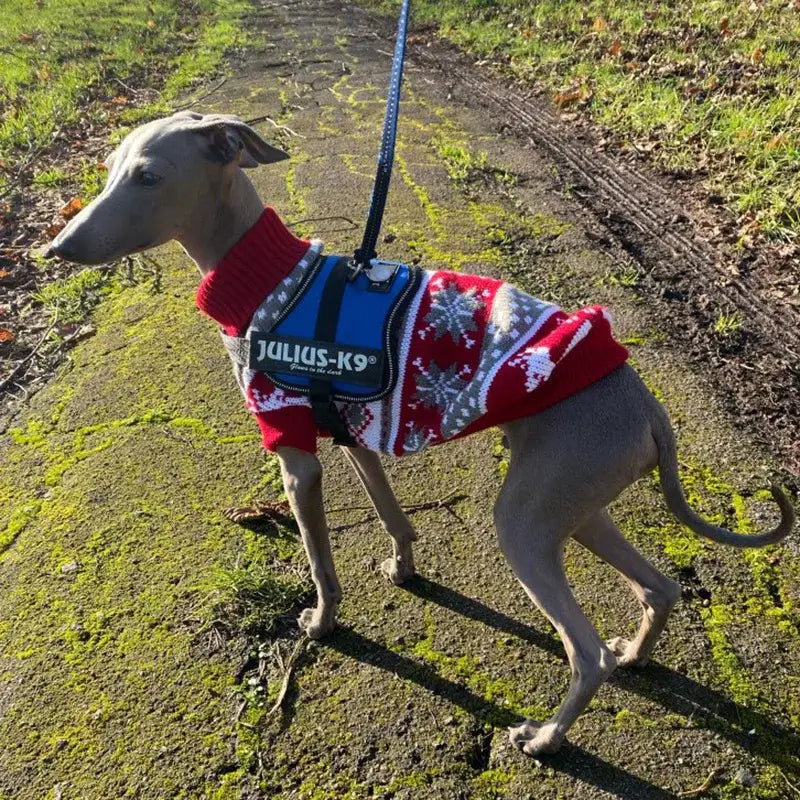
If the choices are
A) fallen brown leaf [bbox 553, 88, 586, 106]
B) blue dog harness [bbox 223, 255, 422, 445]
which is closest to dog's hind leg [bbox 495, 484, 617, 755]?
blue dog harness [bbox 223, 255, 422, 445]

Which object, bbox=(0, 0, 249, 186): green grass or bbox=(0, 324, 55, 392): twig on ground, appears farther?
bbox=(0, 0, 249, 186): green grass

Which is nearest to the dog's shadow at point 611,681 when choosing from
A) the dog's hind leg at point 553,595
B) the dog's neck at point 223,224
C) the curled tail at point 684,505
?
the dog's hind leg at point 553,595

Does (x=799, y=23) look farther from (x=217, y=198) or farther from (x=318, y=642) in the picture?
(x=318, y=642)

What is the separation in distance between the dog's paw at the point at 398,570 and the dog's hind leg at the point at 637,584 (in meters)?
0.71

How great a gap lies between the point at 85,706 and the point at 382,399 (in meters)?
1.52

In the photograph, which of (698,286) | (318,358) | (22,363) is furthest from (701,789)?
(22,363)

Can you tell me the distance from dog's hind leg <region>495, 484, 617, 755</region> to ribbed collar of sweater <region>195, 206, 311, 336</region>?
3.35ft

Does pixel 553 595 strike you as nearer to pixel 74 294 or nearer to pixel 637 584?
pixel 637 584

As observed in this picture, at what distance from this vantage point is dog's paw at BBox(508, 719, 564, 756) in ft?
6.96

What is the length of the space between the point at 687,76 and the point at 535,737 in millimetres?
6721

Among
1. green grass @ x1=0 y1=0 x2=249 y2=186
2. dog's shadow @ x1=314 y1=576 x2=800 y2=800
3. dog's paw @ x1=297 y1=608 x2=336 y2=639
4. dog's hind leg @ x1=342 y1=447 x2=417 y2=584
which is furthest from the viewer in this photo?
green grass @ x1=0 y1=0 x2=249 y2=186

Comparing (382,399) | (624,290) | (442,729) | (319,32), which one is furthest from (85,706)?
(319,32)

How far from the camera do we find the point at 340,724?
2.27 metres

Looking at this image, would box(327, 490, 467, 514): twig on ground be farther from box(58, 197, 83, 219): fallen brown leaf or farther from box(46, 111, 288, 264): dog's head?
box(58, 197, 83, 219): fallen brown leaf
